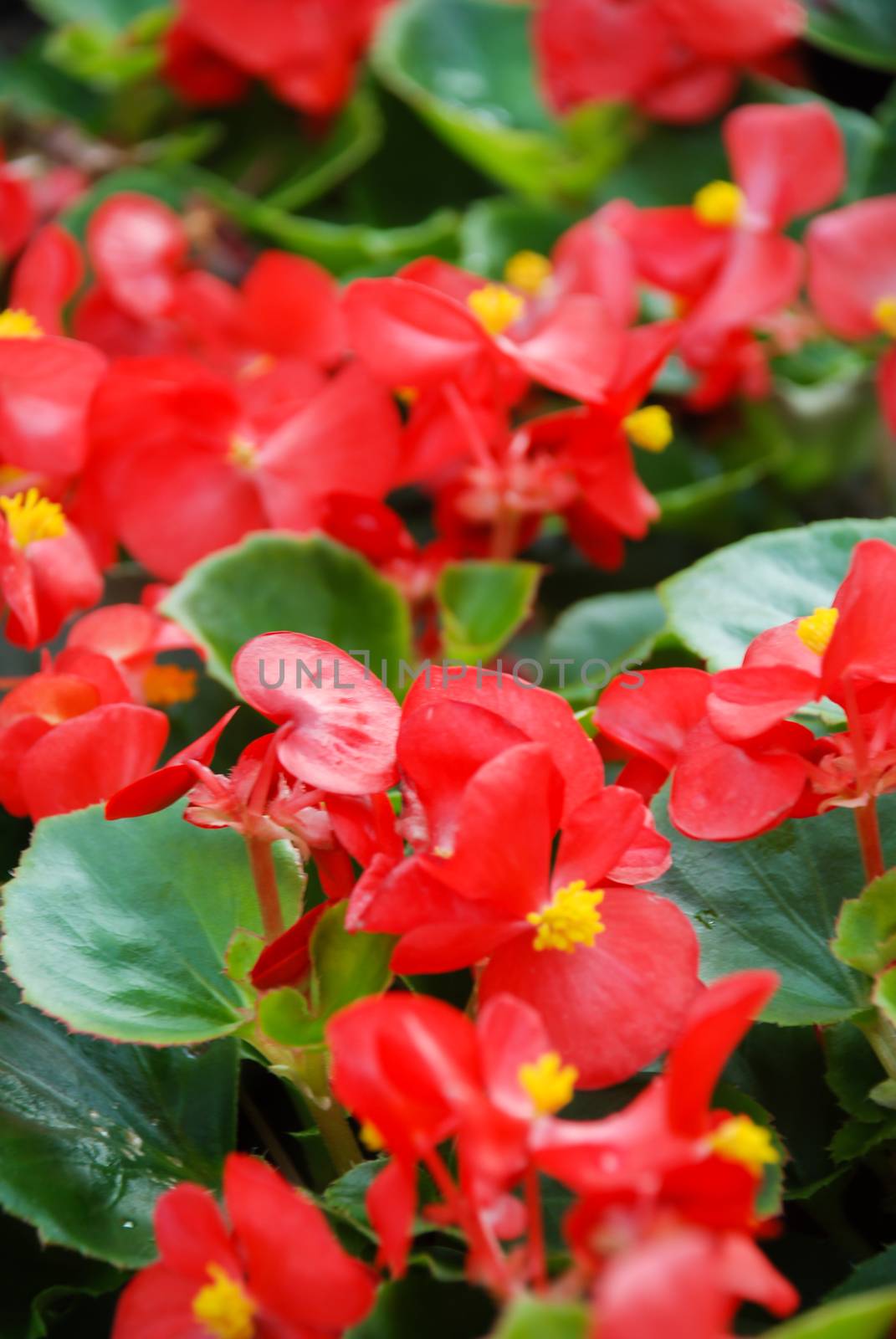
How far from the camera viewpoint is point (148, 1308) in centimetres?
41

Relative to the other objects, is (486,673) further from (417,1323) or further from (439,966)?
(417,1323)

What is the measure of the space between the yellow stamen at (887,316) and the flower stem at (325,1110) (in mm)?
568

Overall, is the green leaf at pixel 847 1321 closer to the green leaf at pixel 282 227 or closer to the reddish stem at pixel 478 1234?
the reddish stem at pixel 478 1234

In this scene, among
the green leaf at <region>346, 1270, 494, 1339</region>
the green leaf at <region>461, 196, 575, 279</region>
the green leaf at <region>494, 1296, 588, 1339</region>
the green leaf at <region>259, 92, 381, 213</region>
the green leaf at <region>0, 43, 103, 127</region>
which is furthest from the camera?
the green leaf at <region>0, 43, 103, 127</region>

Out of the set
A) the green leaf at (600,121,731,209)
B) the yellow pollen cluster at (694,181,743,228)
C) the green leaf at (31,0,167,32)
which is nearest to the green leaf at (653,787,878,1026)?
the yellow pollen cluster at (694,181,743,228)

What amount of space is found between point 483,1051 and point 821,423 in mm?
753

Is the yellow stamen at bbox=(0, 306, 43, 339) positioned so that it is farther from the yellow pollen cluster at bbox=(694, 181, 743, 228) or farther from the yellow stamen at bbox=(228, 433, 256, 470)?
the yellow pollen cluster at bbox=(694, 181, 743, 228)

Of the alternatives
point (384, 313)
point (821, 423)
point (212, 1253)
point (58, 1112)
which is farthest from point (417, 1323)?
point (821, 423)

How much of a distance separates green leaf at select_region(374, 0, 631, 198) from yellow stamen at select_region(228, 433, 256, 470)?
476 millimetres

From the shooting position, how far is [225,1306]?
0.38 meters

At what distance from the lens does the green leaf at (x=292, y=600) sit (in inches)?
25.3

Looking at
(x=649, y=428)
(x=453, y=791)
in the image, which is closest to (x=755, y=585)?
(x=649, y=428)

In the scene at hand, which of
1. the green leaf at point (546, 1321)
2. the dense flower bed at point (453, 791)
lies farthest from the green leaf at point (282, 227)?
the green leaf at point (546, 1321)

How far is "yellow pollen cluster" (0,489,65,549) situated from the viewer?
0.56 m
